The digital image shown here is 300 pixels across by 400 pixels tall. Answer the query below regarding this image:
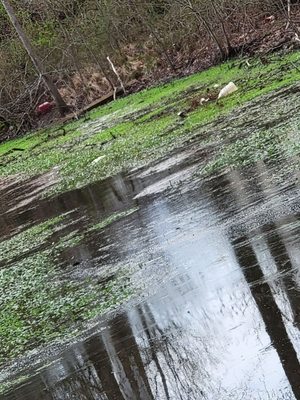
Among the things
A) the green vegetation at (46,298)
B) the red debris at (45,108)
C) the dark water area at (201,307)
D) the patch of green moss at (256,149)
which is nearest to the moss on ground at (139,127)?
the patch of green moss at (256,149)

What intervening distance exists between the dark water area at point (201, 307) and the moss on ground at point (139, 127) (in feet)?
15.8

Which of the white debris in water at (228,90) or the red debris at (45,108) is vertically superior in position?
the white debris in water at (228,90)

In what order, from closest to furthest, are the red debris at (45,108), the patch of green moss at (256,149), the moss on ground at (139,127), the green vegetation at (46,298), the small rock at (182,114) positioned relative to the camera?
1. the green vegetation at (46,298)
2. the patch of green moss at (256,149)
3. the moss on ground at (139,127)
4. the small rock at (182,114)
5. the red debris at (45,108)

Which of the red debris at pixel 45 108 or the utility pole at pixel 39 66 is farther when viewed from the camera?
Answer: the red debris at pixel 45 108

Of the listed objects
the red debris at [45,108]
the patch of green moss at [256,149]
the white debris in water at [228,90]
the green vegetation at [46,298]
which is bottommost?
the red debris at [45,108]

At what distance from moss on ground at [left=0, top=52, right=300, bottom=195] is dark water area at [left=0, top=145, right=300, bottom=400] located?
4.83m

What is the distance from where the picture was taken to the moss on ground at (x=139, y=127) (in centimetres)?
1433

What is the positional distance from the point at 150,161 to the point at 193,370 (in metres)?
8.34

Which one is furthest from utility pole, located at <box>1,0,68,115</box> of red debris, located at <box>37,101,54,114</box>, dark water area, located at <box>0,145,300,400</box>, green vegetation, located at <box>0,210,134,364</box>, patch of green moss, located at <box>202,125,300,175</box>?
dark water area, located at <box>0,145,300,400</box>

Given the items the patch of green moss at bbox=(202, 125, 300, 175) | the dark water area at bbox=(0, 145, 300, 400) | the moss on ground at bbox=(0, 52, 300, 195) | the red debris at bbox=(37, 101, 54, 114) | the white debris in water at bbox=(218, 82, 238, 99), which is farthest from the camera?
the red debris at bbox=(37, 101, 54, 114)

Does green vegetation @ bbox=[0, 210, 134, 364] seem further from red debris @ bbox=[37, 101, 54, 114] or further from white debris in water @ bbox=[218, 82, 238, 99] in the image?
red debris @ bbox=[37, 101, 54, 114]

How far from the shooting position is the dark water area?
14.4ft

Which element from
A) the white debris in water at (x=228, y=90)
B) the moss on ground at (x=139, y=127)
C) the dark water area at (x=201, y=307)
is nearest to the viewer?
the dark water area at (x=201, y=307)

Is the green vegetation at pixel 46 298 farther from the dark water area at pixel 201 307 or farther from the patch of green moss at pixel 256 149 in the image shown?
the patch of green moss at pixel 256 149
